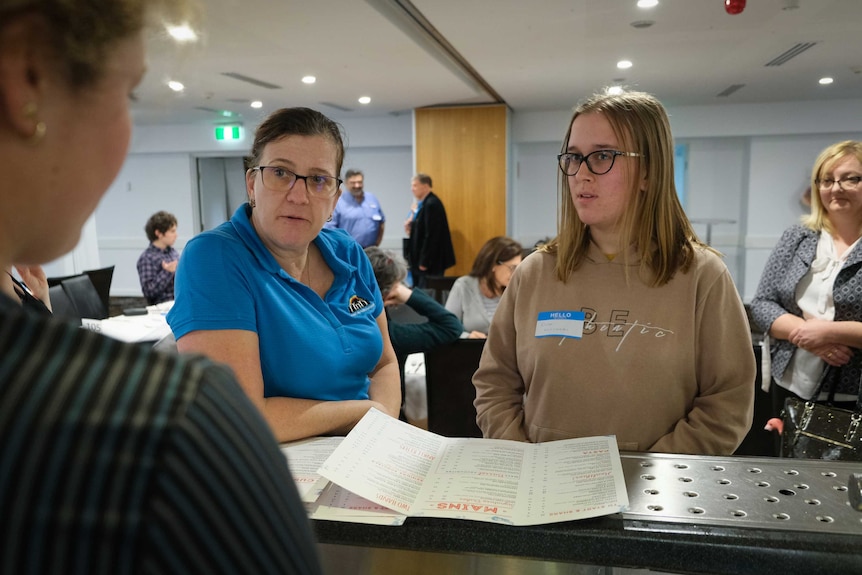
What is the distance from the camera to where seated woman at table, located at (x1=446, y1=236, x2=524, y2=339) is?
3816 mm

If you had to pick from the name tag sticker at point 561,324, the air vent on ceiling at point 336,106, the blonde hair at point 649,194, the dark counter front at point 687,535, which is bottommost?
the dark counter front at point 687,535

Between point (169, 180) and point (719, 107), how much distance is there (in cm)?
935

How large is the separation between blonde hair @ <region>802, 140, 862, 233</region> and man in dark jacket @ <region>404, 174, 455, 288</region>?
19.8ft

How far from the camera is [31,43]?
361 millimetres

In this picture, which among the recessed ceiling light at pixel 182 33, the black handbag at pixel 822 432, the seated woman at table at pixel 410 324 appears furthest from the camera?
the seated woman at table at pixel 410 324

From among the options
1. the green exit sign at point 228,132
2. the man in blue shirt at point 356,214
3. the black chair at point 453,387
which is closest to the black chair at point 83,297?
the black chair at point 453,387

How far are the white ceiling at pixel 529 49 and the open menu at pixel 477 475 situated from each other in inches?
81.3

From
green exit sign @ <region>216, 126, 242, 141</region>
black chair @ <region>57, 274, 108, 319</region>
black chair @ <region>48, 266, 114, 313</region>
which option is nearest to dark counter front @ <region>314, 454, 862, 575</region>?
black chair @ <region>57, 274, 108, 319</region>

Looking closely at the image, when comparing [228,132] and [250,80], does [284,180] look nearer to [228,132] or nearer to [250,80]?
[250,80]

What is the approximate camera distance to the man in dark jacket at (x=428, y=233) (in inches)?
336

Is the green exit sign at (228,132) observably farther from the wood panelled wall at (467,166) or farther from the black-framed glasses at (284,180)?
the black-framed glasses at (284,180)

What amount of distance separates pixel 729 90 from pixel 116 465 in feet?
29.8

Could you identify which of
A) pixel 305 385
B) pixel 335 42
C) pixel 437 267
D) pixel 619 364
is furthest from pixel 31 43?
pixel 437 267

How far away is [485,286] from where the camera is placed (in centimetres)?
387
